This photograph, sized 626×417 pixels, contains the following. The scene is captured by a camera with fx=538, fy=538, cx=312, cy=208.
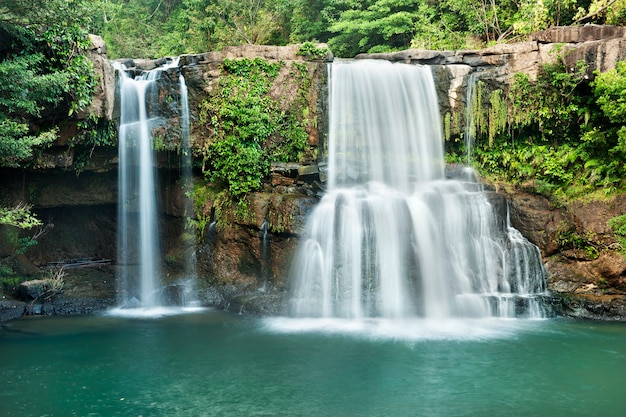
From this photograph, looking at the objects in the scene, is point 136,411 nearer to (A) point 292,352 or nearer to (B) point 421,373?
(A) point 292,352

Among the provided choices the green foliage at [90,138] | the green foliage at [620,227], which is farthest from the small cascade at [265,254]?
the green foliage at [620,227]

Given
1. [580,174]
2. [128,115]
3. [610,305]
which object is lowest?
[610,305]

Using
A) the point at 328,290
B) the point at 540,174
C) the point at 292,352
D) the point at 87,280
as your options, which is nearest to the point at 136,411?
the point at 292,352

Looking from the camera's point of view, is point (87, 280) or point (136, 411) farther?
point (87, 280)

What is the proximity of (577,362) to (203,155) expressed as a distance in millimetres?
9765

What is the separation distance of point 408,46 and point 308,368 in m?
16.4

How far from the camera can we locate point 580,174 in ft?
45.0

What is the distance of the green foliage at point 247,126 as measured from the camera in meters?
13.7

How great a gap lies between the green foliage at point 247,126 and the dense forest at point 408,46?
2714 mm

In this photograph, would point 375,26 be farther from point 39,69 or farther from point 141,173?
point 39,69

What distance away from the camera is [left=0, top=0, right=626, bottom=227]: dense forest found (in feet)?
35.9

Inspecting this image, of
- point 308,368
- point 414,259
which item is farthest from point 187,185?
point 308,368

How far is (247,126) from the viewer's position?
13.9 m

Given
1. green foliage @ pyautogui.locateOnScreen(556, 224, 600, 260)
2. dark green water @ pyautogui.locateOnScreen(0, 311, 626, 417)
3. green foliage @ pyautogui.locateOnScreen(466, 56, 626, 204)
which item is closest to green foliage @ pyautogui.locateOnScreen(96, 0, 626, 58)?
green foliage @ pyautogui.locateOnScreen(466, 56, 626, 204)
